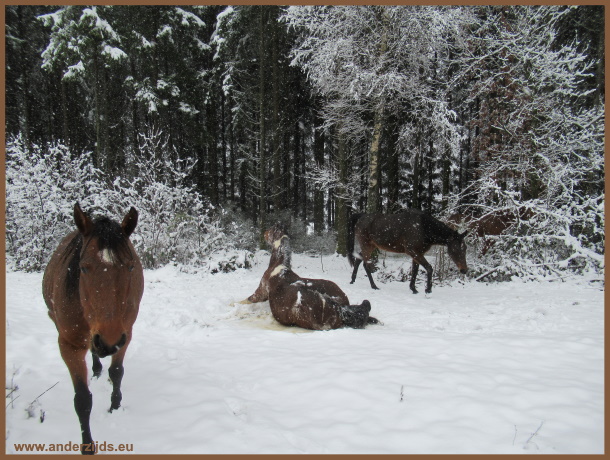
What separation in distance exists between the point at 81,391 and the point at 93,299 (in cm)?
73

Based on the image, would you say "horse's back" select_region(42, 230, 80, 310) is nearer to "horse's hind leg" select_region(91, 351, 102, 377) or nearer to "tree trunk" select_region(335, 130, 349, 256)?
"horse's hind leg" select_region(91, 351, 102, 377)

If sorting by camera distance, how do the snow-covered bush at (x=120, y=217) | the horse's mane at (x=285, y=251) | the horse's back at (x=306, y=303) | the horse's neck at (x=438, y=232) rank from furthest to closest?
the snow-covered bush at (x=120, y=217) → the horse's neck at (x=438, y=232) → the horse's mane at (x=285, y=251) → the horse's back at (x=306, y=303)

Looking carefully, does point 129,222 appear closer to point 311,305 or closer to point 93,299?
point 93,299

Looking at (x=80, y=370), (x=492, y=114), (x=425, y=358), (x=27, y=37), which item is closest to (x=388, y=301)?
(x=425, y=358)

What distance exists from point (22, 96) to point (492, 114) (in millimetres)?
23069

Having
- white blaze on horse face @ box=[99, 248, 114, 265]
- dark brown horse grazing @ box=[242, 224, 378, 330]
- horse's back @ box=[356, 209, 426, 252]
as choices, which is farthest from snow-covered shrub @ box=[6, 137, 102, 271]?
white blaze on horse face @ box=[99, 248, 114, 265]

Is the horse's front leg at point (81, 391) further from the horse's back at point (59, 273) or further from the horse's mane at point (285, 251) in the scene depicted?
the horse's mane at point (285, 251)

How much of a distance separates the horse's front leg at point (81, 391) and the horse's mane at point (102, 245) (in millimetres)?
431

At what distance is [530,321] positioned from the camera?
5.06 metres

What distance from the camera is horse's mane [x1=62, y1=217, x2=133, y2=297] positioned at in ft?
7.74

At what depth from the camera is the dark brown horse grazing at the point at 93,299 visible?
2176 mm

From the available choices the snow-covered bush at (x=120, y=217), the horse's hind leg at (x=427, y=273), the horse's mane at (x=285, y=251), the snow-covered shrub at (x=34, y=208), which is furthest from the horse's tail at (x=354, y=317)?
the snow-covered shrub at (x=34, y=208)

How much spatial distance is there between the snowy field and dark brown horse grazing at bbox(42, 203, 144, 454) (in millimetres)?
384

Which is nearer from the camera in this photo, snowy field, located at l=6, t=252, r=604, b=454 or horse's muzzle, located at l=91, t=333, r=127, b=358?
horse's muzzle, located at l=91, t=333, r=127, b=358
